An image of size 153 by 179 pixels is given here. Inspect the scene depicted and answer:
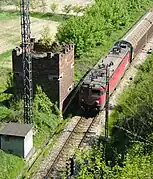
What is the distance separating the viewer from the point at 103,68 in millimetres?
32719

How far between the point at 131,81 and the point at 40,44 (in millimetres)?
8911

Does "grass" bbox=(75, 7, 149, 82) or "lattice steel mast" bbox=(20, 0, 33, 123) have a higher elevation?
"lattice steel mast" bbox=(20, 0, 33, 123)

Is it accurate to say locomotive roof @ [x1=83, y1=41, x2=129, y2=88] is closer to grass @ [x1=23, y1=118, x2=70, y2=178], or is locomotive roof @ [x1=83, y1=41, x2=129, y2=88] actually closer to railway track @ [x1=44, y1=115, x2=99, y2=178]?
railway track @ [x1=44, y1=115, x2=99, y2=178]

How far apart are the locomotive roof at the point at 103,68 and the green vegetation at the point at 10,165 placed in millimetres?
7939

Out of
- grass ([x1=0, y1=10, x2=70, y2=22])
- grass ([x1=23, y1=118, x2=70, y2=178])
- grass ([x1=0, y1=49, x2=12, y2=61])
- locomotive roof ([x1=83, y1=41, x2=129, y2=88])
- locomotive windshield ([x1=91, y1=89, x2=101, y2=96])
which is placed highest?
locomotive roof ([x1=83, y1=41, x2=129, y2=88])

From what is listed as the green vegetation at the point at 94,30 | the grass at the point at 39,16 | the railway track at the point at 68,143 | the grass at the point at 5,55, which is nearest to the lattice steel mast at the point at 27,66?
the railway track at the point at 68,143

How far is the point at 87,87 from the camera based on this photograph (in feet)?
99.9

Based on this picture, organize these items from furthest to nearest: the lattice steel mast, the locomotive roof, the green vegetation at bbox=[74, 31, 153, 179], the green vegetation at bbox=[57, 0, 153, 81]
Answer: the green vegetation at bbox=[57, 0, 153, 81] < the locomotive roof < the lattice steel mast < the green vegetation at bbox=[74, 31, 153, 179]

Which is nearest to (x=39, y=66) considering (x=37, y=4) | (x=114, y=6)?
(x=114, y=6)

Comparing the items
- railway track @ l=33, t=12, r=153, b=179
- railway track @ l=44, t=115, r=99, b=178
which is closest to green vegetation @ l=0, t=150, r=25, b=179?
railway track @ l=33, t=12, r=153, b=179

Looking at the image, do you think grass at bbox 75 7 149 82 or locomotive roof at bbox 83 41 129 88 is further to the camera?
grass at bbox 75 7 149 82

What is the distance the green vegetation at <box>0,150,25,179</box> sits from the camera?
2358 centimetres

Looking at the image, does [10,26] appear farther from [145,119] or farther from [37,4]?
[145,119]

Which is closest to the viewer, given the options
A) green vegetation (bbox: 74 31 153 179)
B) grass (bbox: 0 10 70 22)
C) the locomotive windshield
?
green vegetation (bbox: 74 31 153 179)
